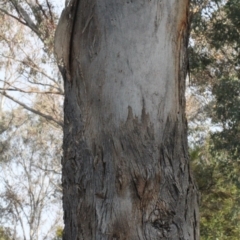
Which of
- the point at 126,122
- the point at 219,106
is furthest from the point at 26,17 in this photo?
the point at 126,122

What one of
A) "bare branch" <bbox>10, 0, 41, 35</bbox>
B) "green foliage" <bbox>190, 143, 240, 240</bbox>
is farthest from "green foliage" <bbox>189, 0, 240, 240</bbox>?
"bare branch" <bbox>10, 0, 41, 35</bbox>

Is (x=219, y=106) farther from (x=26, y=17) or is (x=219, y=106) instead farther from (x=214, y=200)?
(x=26, y=17)

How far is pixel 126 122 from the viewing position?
223 cm

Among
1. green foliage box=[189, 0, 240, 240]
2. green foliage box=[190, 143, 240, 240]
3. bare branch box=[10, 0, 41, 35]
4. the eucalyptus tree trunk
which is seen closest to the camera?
the eucalyptus tree trunk

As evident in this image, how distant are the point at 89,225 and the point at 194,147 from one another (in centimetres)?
927

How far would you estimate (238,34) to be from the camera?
829 cm

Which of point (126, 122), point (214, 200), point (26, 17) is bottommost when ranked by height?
point (126, 122)

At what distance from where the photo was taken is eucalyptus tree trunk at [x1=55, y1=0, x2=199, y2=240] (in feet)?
6.98

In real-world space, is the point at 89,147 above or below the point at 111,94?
below

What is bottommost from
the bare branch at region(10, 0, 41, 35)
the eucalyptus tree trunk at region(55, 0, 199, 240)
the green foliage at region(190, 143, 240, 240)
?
the eucalyptus tree trunk at region(55, 0, 199, 240)

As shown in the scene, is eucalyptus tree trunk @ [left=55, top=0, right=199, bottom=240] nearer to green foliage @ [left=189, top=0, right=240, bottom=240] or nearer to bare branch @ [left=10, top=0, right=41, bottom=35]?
green foliage @ [left=189, top=0, right=240, bottom=240]

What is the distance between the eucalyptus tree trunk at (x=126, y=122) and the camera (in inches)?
83.8

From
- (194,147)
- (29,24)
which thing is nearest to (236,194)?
(194,147)

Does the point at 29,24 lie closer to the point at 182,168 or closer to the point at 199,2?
the point at 199,2
